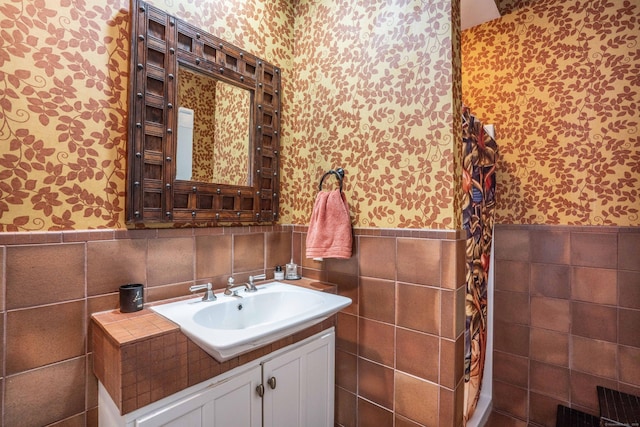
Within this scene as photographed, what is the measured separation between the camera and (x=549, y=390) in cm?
175

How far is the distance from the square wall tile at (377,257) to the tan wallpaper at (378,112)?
9cm

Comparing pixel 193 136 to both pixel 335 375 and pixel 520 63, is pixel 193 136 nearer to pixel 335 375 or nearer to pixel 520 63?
pixel 335 375

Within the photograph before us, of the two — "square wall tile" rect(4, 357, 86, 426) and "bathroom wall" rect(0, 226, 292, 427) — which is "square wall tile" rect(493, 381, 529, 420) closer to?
"bathroom wall" rect(0, 226, 292, 427)

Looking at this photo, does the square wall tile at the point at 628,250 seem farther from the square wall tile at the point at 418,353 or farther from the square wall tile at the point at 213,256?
the square wall tile at the point at 213,256

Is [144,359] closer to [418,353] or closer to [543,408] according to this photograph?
[418,353]

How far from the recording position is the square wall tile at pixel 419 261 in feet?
4.01

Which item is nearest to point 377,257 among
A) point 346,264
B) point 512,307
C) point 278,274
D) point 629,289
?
point 346,264

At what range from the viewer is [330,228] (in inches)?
57.6

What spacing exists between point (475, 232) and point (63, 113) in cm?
181

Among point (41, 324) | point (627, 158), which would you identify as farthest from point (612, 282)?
point (41, 324)

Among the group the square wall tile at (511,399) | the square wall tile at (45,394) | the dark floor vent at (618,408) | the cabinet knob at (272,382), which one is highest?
the square wall tile at (45,394)

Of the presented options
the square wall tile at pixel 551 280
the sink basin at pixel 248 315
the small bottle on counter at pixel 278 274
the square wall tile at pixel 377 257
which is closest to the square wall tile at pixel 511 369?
the square wall tile at pixel 551 280

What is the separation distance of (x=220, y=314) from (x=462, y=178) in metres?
1.24

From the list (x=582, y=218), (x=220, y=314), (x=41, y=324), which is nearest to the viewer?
(x=41, y=324)
